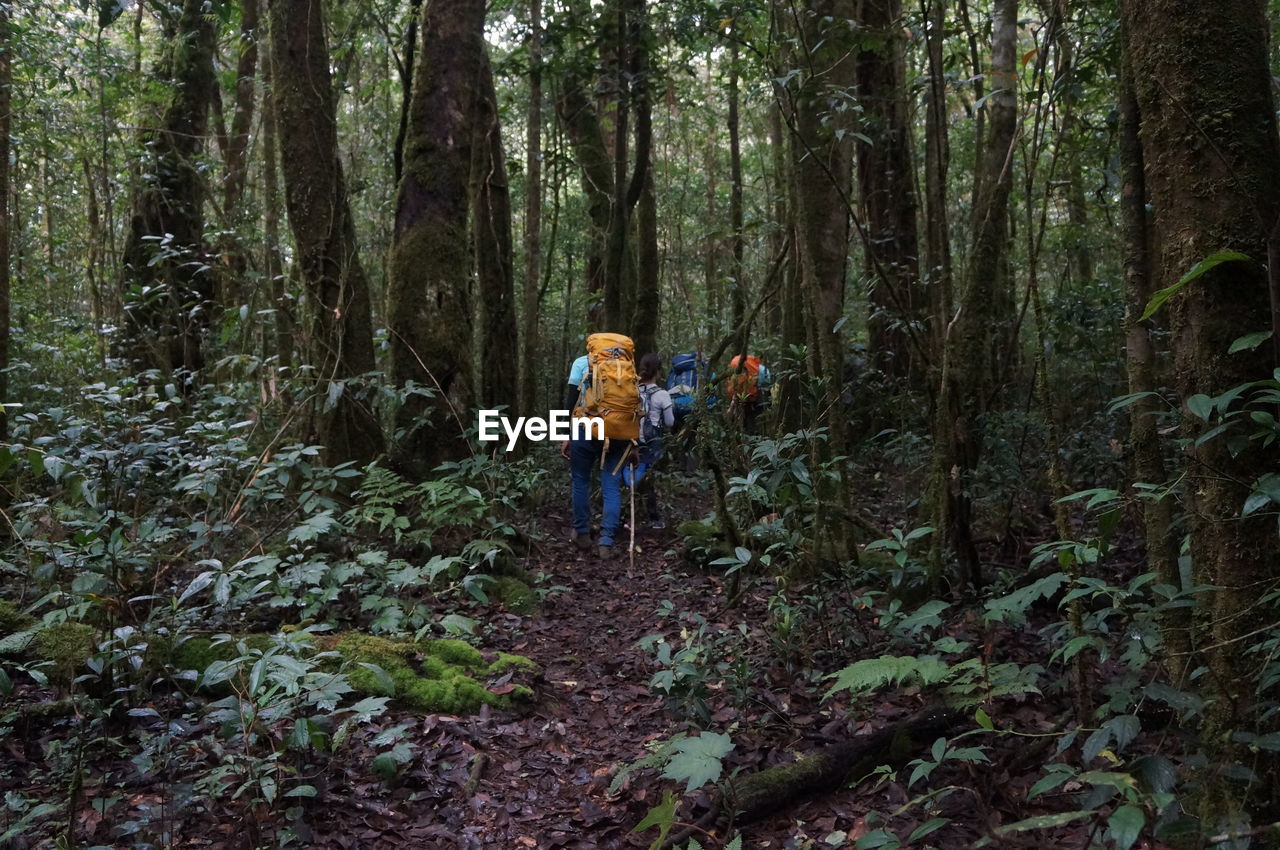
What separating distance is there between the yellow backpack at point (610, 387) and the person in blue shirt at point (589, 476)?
0.13 metres

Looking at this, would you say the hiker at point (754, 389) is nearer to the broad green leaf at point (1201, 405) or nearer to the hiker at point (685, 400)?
the hiker at point (685, 400)

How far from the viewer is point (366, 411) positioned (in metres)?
6.41

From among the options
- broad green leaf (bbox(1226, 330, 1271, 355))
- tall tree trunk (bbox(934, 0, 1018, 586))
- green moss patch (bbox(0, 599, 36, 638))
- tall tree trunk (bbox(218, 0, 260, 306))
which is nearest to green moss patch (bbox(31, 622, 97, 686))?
green moss patch (bbox(0, 599, 36, 638))

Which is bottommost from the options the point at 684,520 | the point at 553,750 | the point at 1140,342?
the point at 553,750

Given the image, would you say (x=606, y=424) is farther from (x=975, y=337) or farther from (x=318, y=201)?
(x=975, y=337)

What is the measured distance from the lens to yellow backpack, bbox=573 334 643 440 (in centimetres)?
716

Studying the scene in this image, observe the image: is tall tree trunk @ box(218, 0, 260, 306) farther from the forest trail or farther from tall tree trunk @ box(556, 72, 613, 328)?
the forest trail

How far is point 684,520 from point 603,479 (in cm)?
136

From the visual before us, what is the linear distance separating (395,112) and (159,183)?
5557 mm

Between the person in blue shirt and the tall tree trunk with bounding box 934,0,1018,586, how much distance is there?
2983mm

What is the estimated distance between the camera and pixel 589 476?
746 cm

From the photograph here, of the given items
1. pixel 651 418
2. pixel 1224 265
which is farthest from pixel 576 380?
pixel 1224 265

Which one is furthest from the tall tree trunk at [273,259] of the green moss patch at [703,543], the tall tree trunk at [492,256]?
the green moss patch at [703,543]

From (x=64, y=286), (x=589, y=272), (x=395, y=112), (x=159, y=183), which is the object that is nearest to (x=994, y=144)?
(x=589, y=272)
